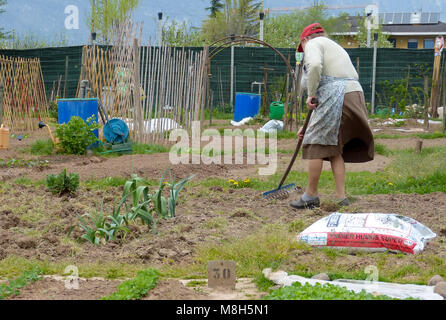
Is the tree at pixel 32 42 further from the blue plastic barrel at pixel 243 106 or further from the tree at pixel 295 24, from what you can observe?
the blue plastic barrel at pixel 243 106

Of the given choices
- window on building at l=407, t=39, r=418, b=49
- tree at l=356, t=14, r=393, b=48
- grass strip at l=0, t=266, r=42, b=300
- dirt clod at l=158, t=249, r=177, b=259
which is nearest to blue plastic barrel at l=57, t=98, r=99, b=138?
dirt clod at l=158, t=249, r=177, b=259

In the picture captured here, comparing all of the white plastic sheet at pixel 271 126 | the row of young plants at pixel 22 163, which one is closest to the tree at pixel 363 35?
the white plastic sheet at pixel 271 126

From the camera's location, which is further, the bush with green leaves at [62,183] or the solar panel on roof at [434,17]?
the solar panel on roof at [434,17]

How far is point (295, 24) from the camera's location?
35125 mm

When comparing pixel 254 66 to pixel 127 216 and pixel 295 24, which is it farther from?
pixel 295 24

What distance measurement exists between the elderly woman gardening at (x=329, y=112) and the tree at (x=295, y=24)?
65.0 ft

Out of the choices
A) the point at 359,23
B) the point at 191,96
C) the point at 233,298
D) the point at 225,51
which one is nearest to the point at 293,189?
the point at 233,298

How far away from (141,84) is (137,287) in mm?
7341

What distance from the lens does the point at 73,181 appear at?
5.76 metres

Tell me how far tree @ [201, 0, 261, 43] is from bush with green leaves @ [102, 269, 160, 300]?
28.7 meters

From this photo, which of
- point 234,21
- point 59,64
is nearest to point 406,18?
point 234,21

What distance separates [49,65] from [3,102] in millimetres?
5616

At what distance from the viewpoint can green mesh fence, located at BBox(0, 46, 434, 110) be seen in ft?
55.7

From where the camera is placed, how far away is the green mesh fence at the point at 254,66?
55.7ft
